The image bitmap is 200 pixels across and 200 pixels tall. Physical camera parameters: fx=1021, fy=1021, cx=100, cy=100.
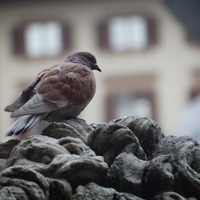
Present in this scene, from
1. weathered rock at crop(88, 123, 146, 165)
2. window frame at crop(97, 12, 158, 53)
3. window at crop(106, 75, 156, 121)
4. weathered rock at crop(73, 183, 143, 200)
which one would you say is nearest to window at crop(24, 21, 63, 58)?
window frame at crop(97, 12, 158, 53)

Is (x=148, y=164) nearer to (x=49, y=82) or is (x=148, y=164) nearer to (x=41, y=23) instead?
(x=49, y=82)

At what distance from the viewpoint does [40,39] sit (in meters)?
23.6

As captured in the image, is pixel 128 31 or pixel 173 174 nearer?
pixel 173 174

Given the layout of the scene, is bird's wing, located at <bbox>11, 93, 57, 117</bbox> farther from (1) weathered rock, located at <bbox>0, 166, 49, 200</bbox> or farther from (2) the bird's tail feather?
(1) weathered rock, located at <bbox>0, 166, 49, 200</bbox>

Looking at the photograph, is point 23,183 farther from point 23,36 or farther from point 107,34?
point 23,36

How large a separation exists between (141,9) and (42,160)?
67.8 feet

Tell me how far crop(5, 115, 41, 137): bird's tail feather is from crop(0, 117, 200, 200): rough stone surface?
0.26 meters

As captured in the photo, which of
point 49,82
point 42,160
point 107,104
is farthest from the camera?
point 107,104

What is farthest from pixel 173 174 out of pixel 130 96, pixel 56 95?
pixel 130 96

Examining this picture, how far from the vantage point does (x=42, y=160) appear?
2.84 meters

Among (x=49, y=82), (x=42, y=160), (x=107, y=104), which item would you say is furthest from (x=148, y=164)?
(x=107, y=104)

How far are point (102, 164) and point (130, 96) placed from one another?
68.1ft

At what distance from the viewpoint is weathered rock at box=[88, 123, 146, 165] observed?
2.97m

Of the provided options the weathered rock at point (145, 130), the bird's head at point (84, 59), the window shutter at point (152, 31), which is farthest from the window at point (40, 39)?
the weathered rock at point (145, 130)
